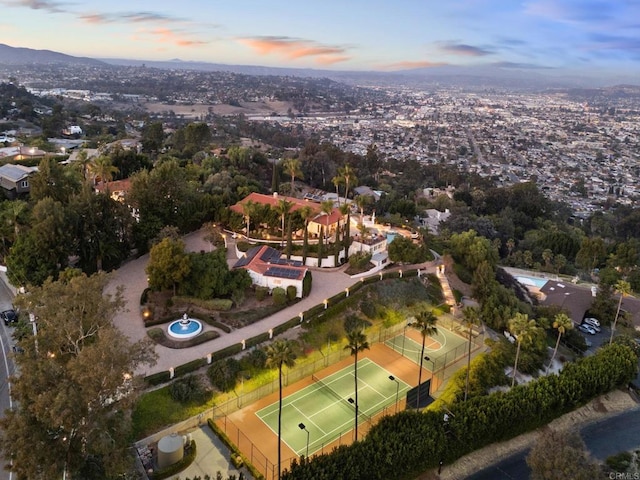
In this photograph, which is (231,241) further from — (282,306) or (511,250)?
(511,250)

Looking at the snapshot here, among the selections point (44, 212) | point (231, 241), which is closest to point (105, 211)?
point (44, 212)

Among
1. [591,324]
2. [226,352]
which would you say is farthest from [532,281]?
[226,352]

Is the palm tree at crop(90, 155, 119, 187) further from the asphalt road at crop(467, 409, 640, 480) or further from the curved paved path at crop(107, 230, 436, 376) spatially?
the asphalt road at crop(467, 409, 640, 480)

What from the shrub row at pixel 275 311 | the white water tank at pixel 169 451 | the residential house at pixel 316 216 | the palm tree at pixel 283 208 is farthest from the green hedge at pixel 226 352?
the residential house at pixel 316 216

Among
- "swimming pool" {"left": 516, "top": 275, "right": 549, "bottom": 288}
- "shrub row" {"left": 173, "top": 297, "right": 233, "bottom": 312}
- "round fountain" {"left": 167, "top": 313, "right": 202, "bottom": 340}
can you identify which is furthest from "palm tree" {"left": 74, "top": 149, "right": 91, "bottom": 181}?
"swimming pool" {"left": 516, "top": 275, "right": 549, "bottom": 288}

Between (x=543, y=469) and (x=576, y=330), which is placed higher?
(x=543, y=469)

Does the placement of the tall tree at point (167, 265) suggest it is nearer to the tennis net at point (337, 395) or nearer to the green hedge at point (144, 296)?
the green hedge at point (144, 296)
